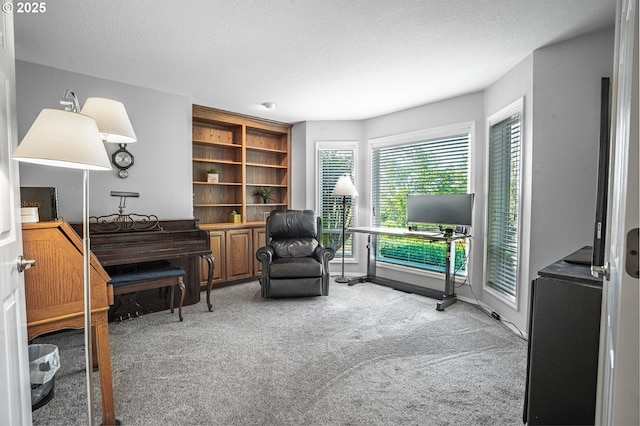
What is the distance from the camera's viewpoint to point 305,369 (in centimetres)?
236

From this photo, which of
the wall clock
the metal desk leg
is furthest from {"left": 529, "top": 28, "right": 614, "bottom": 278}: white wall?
the wall clock

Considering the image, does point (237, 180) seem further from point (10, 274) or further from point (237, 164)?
point (10, 274)

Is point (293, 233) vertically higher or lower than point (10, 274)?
lower

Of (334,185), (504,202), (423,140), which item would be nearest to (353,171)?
(334,185)

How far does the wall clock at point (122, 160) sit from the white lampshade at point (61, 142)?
2.63 metres

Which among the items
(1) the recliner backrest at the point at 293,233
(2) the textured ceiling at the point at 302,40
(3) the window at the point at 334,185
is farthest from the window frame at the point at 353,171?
(2) the textured ceiling at the point at 302,40

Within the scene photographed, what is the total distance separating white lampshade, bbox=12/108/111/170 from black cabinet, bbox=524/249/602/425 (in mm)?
2009

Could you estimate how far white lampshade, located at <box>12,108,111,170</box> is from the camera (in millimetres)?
1188

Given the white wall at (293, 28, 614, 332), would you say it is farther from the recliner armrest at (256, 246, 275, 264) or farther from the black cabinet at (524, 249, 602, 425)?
the recliner armrest at (256, 246, 275, 264)

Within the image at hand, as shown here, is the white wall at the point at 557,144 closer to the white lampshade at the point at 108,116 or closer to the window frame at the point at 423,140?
the window frame at the point at 423,140

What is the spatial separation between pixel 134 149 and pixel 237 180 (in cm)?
166

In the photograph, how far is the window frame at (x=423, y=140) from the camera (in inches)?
156

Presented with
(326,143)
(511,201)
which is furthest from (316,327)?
(326,143)

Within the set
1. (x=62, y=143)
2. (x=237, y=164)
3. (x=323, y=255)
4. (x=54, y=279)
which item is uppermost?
(x=237, y=164)
